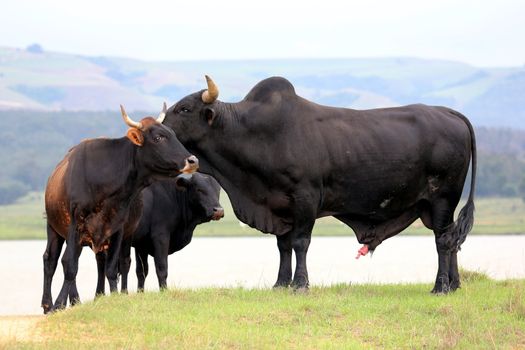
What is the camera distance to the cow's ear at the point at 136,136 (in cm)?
1263

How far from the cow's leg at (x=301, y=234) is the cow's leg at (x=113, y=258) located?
207 centimetres

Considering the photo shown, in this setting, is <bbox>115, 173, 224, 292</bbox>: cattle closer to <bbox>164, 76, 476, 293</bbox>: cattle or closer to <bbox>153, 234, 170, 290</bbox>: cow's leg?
<bbox>153, 234, 170, 290</bbox>: cow's leg

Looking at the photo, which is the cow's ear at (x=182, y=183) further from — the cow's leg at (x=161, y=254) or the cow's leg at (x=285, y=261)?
the cow's leg at (x=285, y=261)

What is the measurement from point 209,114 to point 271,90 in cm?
82

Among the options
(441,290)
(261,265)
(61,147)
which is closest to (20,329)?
(441,290)

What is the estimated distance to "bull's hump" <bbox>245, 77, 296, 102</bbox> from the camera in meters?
13.3

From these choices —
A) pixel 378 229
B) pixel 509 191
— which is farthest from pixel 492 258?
pixel 509 191

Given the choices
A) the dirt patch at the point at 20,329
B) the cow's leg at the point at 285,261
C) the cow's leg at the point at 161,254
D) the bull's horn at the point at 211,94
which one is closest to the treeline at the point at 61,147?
the cow's leg at the point at 161,254

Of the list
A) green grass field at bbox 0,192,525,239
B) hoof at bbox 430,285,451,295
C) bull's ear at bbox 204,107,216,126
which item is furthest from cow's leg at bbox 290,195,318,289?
green grass field at bbox 0,192,525,239

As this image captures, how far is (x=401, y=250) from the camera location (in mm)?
43188

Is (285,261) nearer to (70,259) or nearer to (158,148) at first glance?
(158,148)

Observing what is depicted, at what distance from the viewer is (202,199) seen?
1609 cm

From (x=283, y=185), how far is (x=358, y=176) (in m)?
0.91

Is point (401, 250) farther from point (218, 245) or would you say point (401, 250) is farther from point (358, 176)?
point (358, 176)
